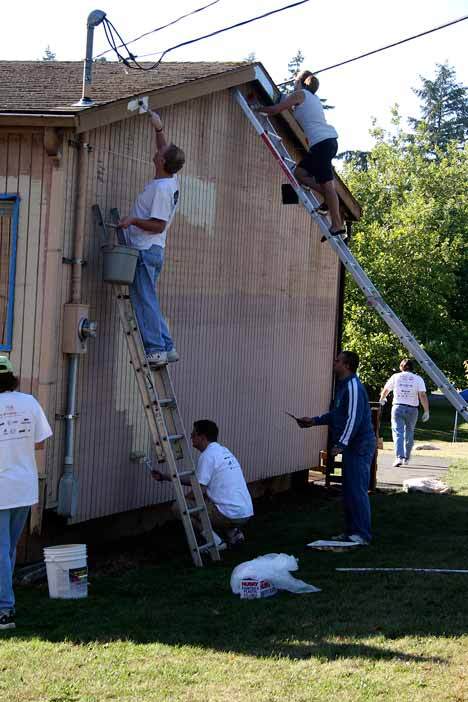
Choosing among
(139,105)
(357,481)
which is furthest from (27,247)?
(357,481)

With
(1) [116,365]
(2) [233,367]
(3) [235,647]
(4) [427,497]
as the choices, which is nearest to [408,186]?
(4) [427,497]

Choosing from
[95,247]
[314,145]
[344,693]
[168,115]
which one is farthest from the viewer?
[314,145]

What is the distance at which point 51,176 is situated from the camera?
8.78m

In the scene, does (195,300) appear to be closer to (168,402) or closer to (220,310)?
(220,310)

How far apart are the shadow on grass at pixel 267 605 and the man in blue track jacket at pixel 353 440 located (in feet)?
1.10

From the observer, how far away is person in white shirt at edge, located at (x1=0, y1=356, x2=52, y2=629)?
7.09 metres

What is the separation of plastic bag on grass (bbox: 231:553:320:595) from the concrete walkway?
767 centimetres

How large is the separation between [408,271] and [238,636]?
1071 inches

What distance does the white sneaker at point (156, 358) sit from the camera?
30.9 ft

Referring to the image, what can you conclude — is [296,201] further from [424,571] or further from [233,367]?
[424,571]

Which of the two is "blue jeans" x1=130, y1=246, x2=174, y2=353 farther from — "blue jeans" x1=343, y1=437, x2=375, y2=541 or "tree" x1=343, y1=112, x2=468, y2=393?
"tree" x1=343, y1=112, x2=468, y2=393

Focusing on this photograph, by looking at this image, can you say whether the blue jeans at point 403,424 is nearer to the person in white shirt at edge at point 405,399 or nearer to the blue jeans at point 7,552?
the person in white shirt at edge at point 405,399

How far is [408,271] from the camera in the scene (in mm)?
33188

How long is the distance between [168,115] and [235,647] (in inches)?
231
